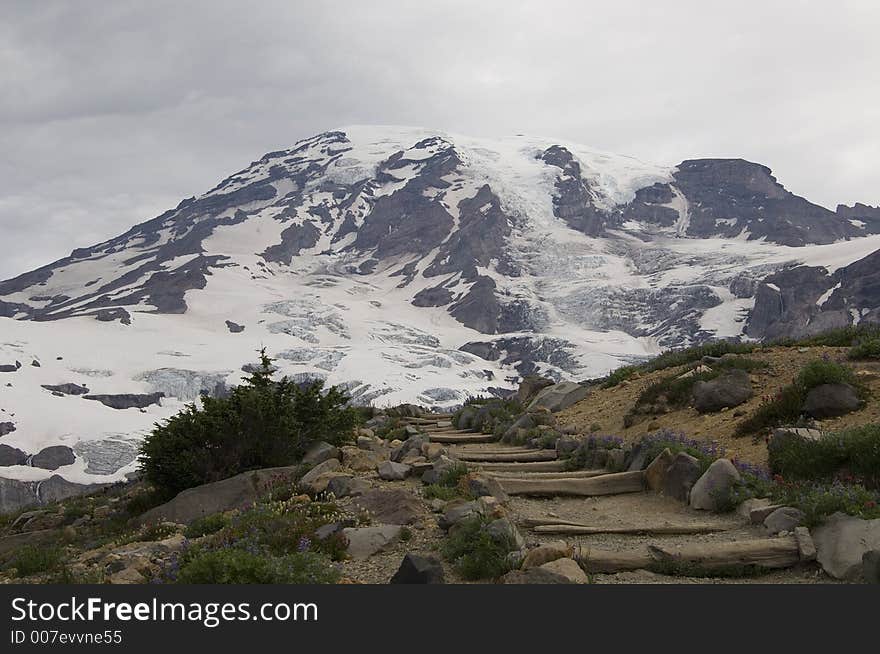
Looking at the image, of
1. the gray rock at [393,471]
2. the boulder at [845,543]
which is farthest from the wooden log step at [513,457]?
the boulder at [845,543]

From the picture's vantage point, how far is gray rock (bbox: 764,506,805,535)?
7180mm

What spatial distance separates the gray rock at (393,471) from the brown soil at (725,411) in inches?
155

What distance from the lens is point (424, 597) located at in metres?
5.30

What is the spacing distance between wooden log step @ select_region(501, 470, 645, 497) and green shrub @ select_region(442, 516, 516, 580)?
3374mm

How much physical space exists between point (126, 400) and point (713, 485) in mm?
135956

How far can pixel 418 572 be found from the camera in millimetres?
5797

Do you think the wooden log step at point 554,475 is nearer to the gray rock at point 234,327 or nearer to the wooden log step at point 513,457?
the wooden log step at point 513,457

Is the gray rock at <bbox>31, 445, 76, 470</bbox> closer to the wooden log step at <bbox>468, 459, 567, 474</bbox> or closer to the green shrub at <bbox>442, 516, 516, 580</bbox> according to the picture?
the wooden log step at <bbox>468, 459, 567, 474</bbox>

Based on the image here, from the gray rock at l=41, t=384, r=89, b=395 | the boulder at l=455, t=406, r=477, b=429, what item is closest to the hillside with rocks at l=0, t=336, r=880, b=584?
the boulder at l=455, t=406, r=477, b=429

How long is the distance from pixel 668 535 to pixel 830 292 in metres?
196

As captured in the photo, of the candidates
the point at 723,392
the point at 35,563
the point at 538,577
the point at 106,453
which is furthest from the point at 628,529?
the point at 106,453

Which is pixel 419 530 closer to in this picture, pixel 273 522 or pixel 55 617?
pixel 273 522

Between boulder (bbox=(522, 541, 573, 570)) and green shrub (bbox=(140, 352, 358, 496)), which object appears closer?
boulder (bbox=(522, 541, 573, 570))

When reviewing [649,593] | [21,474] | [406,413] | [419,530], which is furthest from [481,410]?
[21,474]
